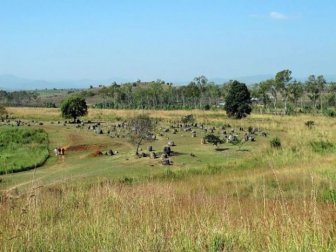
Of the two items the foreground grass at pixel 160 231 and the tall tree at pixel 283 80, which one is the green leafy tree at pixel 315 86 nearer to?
the tall tree at pixel 283 80

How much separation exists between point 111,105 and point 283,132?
256 feet

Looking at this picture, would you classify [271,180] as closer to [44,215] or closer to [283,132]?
[44,215]

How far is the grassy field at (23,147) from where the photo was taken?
37.1 m

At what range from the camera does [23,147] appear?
1868 inches

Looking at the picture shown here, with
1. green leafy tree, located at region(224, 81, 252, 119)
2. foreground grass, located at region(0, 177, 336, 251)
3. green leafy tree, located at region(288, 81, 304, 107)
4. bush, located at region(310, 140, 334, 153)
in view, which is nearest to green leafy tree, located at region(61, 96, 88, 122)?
green leafy tree, located at region(224, 81, 252, 119)

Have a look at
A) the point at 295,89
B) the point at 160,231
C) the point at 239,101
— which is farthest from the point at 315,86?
the point at 160,231

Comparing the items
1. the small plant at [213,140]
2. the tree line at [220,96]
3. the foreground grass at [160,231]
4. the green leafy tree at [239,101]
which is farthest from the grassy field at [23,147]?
the tree line at [220,96]

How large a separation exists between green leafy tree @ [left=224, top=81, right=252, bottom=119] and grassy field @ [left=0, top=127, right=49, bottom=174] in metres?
27.2

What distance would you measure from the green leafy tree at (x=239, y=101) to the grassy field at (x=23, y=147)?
27186 millimetres

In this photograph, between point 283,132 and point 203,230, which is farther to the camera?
point 283,132

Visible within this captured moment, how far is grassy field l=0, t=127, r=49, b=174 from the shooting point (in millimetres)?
37147

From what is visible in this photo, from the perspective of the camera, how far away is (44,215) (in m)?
6.98

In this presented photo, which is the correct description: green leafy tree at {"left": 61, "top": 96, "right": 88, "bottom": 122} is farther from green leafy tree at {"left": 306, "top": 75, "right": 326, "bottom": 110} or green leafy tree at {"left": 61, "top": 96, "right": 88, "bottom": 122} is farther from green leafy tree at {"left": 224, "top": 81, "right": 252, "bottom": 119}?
green leafy tree at {"left": 306, "top": 75, "right": 326, "bottom": 110}

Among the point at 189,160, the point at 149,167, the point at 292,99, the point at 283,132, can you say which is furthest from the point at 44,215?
the point at 292,99
